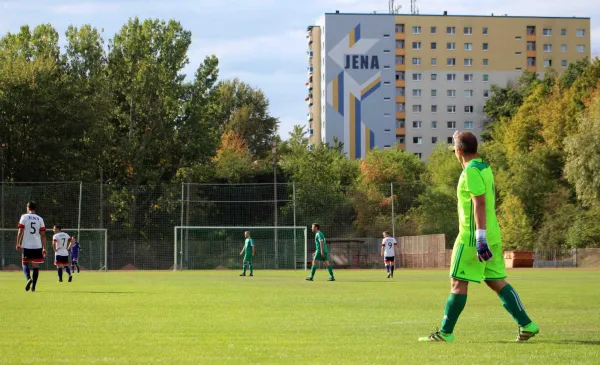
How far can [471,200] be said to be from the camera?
997cm

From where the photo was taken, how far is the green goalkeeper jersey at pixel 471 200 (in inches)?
385

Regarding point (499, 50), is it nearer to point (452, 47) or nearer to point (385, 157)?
point (452, 47)

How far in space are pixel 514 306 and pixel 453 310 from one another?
730 mm

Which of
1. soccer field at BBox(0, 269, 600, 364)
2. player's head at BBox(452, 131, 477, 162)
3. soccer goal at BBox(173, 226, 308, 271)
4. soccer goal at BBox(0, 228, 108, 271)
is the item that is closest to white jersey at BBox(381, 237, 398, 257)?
soccer goal at BBox(173, 226, 308, 271)

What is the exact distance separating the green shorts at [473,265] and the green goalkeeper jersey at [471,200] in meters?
0.08

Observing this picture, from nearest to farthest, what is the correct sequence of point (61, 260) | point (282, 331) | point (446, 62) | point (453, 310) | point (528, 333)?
point (453, 310)
point (528, 333)
point (282, 331)
point (61, 260)
point (446, 62)

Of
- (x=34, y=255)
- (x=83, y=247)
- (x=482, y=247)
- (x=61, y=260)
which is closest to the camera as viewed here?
(x=482, y=247)

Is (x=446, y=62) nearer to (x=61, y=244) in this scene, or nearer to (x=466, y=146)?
(x=61, y=244)

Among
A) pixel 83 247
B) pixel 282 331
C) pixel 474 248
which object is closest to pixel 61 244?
pixel 282 331

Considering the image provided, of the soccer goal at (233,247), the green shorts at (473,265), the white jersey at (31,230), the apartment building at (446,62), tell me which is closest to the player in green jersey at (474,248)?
the green shorts at (473,265)

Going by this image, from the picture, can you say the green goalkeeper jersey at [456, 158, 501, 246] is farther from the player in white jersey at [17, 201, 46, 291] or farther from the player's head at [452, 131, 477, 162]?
the player in white jersey at [17, 201, 46, 291]

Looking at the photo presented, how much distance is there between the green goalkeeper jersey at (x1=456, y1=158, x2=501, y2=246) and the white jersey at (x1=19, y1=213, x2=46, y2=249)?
584 inches

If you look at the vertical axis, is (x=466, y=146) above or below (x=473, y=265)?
above

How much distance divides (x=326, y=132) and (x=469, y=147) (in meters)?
112
